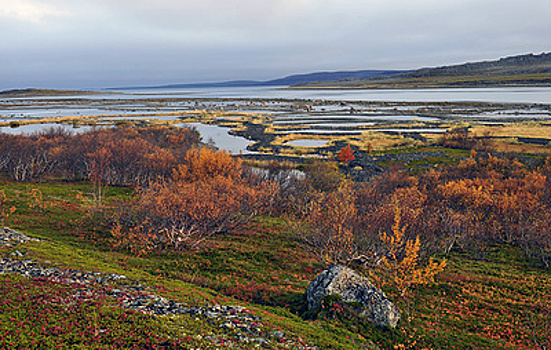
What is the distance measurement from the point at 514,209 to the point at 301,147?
70.7 meters

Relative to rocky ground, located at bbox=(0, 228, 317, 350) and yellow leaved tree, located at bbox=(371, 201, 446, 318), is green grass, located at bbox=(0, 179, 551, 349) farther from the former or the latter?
yellow leaved tree, located at bbox=(371, 201, 446, 318)

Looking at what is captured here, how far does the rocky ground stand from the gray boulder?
4.82 meters

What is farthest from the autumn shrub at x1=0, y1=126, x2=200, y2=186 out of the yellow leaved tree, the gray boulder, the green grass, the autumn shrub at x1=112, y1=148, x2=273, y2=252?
the gray boulder

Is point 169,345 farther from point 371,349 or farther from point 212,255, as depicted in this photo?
point 212,255

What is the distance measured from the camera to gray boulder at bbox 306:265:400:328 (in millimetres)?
20156

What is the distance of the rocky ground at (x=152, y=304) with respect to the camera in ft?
51.0

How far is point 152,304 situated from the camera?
17156 mm

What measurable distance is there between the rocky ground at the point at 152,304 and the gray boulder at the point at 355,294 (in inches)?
190

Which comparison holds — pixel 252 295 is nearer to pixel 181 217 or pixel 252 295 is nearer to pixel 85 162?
pixel 181 217

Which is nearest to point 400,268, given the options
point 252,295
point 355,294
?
point 355,294

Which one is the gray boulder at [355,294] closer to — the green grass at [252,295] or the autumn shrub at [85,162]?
the green grass at [252,295]

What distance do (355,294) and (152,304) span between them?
11.1m

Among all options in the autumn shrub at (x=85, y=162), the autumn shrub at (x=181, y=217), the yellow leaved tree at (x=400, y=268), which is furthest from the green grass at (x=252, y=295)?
the autumn shrub at (x=85, y=162)

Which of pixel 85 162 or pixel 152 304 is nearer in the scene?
pixel 152 304
